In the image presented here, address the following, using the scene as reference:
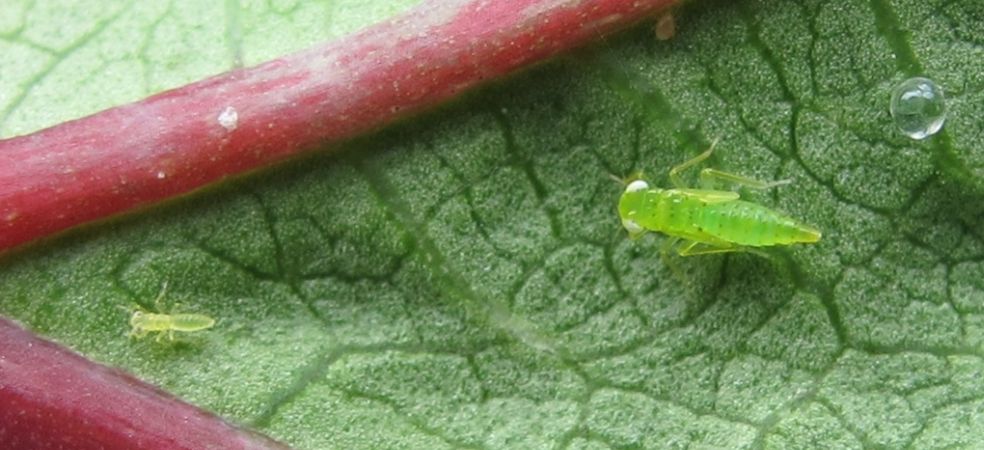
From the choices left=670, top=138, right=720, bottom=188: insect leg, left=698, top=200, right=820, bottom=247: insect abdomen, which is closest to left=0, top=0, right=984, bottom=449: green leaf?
left=670, top=138, right=720, bottom=188: insect leg

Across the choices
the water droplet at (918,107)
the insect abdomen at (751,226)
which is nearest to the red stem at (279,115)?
the insect abdomen at (751,226)

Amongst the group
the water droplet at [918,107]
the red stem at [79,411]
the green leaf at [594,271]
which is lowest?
the red stem at [79,411]

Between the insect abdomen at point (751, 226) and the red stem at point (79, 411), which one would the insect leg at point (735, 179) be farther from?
the red stem at point (79, 411)

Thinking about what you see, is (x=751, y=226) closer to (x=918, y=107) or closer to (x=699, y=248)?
(x=699, y=248)

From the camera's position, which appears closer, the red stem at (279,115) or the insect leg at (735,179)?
the red stem at (279,115)

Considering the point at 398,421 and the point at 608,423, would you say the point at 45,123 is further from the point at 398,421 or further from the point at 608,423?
the point at 608,423

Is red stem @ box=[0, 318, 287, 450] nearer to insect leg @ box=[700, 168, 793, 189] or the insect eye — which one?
the insect eye
